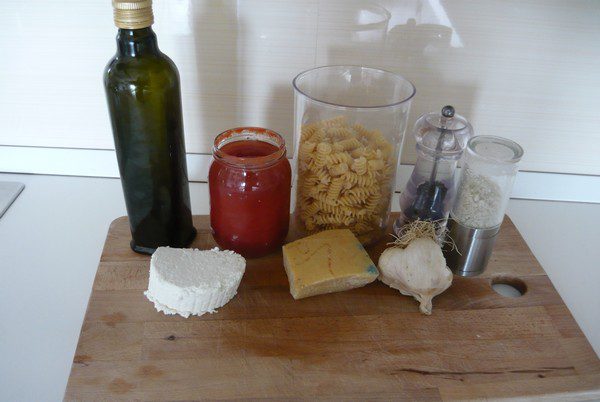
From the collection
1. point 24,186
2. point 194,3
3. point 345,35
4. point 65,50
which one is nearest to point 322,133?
point 345,35

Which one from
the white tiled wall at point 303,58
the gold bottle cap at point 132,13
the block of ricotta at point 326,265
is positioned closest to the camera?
the gold bottle cap at point 132,13

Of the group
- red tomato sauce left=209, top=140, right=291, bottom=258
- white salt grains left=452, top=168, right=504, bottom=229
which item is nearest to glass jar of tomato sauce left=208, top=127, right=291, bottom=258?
red tomato sauce left=209, top=140, right=291, bottom=258

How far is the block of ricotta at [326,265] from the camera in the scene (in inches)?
30.1

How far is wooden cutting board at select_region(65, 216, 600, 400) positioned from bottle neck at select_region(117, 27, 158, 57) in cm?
35

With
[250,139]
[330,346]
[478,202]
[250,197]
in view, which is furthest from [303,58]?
[330,346]

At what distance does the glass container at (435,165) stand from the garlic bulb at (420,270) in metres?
0.07

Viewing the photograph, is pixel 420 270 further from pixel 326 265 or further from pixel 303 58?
pixel 303 58

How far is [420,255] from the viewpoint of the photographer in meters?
0.78

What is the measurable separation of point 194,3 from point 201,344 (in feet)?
1.98

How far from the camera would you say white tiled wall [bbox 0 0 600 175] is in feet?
2.99

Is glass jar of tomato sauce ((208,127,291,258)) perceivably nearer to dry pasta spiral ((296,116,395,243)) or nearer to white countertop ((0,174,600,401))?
dry pasta spiral ((296,116,395,243))

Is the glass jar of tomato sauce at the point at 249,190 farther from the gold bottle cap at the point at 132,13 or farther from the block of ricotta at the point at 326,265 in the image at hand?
the gold bottle cap at the point at 132,13

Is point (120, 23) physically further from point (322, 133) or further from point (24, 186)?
point (24, 186)

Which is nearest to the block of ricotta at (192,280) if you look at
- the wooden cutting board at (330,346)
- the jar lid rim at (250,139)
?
the wooden cutting board at (330,346)
